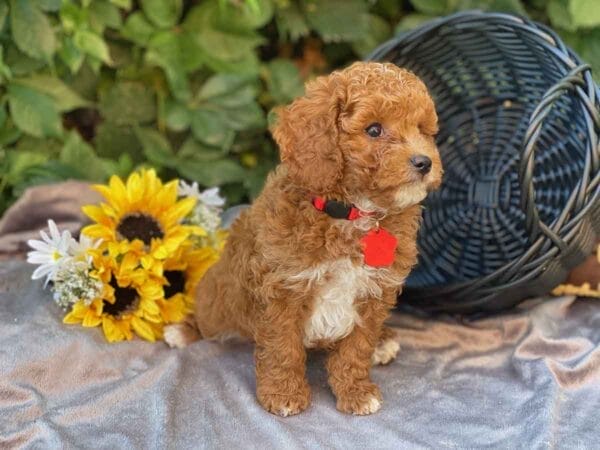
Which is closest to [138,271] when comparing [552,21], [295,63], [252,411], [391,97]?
[252,411]

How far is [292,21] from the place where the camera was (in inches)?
183

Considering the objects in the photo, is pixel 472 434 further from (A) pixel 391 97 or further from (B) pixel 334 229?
(A) pixel 391 97

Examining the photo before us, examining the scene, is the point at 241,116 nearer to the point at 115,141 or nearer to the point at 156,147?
the point at 156,147

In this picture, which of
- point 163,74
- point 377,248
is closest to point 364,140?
point 377,248

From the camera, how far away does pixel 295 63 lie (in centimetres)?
493

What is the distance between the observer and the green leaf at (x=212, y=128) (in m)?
4.53

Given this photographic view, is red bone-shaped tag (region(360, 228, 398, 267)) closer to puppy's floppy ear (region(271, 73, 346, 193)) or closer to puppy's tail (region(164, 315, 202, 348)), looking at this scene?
puppy's floppy ear (region(271, 73, 346, 193))

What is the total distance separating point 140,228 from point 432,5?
2.26m

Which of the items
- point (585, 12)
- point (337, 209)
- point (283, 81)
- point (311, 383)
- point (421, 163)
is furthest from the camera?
point (283, 81)

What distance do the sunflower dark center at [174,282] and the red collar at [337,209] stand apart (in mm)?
1176

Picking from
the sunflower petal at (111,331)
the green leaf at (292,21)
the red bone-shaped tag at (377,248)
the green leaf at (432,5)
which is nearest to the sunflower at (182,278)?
the sunflower petal at (111,331)

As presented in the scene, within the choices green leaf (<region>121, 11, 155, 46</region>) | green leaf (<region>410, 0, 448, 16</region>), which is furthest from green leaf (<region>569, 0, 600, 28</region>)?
green leaf (<region>121, 11, 155, 46</region>)

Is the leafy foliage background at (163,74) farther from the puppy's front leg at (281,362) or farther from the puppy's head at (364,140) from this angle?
the puppy's front leg at (281,362)

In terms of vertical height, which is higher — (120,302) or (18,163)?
(120,302)
